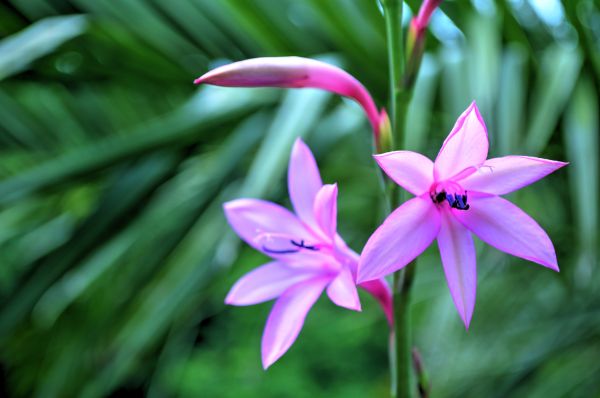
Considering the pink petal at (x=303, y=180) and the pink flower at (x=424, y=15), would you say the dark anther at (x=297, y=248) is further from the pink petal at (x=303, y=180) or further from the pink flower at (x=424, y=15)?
the pink flower at (x=424, y=15)

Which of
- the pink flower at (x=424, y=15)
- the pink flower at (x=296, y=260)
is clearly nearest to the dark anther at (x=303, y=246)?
the pink flower at (x=296, y=260)

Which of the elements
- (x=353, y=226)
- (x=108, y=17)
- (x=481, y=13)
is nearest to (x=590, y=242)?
(x=481, y=13)

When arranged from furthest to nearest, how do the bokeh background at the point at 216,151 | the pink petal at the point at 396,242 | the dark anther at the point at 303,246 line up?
1. the bokeh background at the point at 216,151
2. the dark anther at the point at 303,246
3. the pink petal at the point at 396,242

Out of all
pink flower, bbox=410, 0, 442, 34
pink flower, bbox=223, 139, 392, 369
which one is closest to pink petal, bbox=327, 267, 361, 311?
pink flower, bbox=223, 139, 392, 369

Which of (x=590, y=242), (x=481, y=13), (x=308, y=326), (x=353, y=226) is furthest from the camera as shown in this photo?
(x=308, y=326)

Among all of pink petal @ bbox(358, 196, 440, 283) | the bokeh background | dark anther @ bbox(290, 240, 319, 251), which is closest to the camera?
pink petal @ bbox(358, 196, 440, 283)

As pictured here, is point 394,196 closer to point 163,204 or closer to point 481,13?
point 163,204

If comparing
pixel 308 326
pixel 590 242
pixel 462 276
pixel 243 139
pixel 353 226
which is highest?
pixel 462 276

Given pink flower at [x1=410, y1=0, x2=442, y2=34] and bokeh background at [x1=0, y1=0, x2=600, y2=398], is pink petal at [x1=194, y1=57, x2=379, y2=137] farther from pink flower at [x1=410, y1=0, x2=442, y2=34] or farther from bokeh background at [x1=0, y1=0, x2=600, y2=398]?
bokeh background at [x1=0, y1=0, x2=600, y2=398]
